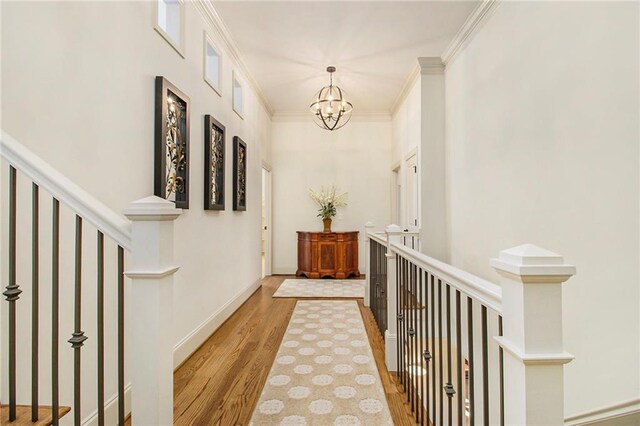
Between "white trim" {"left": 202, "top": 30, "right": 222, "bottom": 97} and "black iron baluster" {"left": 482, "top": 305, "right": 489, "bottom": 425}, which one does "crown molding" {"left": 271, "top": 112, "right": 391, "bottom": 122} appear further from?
"black iron baluster" {"left": 482, "top": 305, "right": 489, "bottom": 425}

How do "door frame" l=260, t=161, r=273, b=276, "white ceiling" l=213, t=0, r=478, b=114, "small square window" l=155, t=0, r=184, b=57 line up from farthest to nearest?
1. "door frame" l=260, t=161, r=273, b=276
2. "white ceiling" l=213, t=0, r=478, b=114
3. "small square window" l=155, t=0, r=184, b=57

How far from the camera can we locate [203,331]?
277cm

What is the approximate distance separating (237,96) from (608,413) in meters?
4.16

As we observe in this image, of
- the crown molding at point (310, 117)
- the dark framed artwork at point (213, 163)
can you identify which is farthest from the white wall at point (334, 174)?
the dark framed artwork at point (213, 163)

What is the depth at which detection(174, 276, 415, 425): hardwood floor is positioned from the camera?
5.85 feet

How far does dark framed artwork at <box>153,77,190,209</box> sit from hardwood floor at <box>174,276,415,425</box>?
117 centimetres

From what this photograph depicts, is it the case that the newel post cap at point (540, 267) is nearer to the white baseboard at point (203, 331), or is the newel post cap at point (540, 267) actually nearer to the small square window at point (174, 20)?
the white baseboard at point (203, 331)

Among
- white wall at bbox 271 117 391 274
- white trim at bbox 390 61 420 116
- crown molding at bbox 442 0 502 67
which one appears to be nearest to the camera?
crown molding at bbox 442 0 502 67

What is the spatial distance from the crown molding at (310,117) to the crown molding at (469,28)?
7.17ft

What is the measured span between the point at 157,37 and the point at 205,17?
98 cm

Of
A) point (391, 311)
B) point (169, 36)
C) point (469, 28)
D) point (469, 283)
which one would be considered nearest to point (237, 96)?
point (169, 36)

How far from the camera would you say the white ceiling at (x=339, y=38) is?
2.97m

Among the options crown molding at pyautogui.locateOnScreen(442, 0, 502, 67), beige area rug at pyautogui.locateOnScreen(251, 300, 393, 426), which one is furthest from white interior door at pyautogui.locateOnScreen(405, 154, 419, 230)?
beige area rug at pyautogui.locateOnScreen(251, 300, 393, 426)

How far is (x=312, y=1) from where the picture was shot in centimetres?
289
